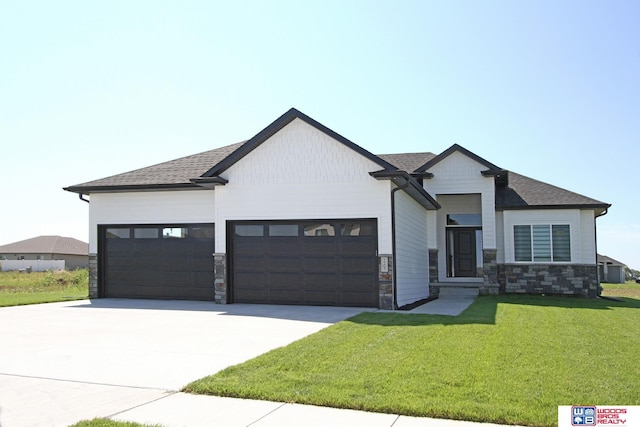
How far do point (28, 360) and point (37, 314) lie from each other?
622 cm

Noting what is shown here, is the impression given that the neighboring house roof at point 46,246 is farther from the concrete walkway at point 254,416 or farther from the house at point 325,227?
the concrete walkway at point 254,416

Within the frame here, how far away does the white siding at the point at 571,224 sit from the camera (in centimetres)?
1936

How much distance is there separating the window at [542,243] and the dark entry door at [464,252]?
1.92 meters

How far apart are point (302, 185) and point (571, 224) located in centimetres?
1041

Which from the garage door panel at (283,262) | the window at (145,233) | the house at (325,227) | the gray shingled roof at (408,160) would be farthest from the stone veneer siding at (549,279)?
the window at (145,233)

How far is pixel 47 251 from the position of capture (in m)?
58.7

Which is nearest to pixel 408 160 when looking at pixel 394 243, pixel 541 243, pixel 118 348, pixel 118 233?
pixel 541 243

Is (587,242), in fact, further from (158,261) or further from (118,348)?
(118,348)

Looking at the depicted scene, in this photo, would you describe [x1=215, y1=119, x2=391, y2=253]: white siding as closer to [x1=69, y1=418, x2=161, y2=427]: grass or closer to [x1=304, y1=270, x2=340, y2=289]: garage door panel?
[x1=304, y1=270, x2=340, y2=289]: garage door panel

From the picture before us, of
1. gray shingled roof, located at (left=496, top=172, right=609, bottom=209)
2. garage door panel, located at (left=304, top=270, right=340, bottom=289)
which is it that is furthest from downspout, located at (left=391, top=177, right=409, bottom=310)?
gray shingled roof, located at (left=496, top=172, right=609, bottom=209)

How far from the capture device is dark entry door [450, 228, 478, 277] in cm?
2138

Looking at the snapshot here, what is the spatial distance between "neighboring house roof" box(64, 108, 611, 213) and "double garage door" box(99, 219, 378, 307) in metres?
1.34

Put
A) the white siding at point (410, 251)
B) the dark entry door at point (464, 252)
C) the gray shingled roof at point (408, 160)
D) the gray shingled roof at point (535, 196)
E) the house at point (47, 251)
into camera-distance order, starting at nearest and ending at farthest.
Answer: the white siding at point (410, 251)
the gray shingled roof at point (535, 196)
the gray shingled roof at point (408, 160)
the dark entry door at point (464, 252)
the house at point (47, 251)

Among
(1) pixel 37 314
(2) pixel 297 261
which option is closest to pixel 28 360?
(1) pixel 37 314
